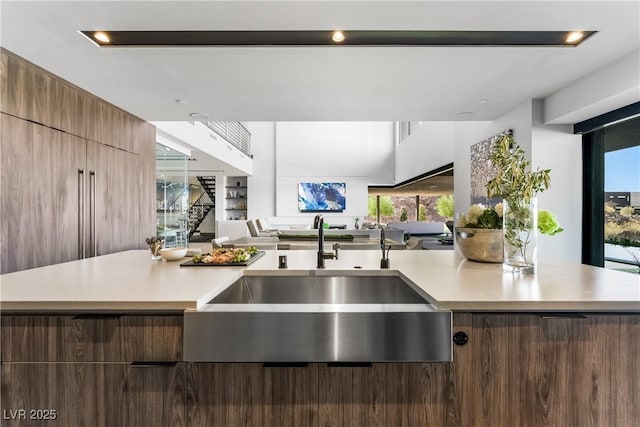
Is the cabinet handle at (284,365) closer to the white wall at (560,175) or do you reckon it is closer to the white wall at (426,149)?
the white wall at (560,175)

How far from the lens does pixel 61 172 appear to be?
9.05 feet

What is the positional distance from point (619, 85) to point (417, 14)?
5.71 feet

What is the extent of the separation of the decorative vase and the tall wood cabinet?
314 centimetres

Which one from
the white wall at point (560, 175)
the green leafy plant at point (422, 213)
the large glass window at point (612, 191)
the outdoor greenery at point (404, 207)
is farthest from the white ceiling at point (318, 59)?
the green leafy plant at point (422, 213)

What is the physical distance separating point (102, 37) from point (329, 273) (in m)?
2.04

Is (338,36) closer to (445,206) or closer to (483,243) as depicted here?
(483,243)

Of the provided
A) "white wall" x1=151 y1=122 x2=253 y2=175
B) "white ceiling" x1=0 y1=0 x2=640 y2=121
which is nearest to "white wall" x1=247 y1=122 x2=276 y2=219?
"white wall" x1=151 y1=122 x2=253 y2=175

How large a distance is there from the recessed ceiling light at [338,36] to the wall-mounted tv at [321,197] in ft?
28.5

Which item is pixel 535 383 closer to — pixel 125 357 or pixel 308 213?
pixel 125 357

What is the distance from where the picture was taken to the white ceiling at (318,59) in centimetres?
170

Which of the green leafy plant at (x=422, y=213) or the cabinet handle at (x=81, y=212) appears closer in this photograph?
the cabinet handle at (x=81, y=212)

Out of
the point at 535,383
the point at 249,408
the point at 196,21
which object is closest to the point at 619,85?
the point at 535,383

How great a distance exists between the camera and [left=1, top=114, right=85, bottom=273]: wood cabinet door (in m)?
2.28

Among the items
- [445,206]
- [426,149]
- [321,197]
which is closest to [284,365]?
[426,149]
